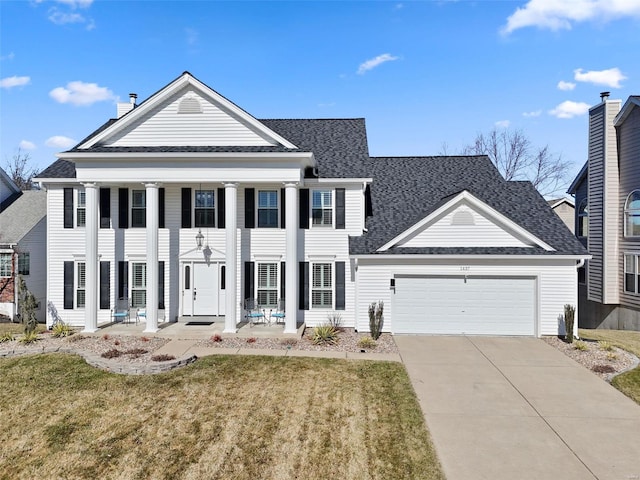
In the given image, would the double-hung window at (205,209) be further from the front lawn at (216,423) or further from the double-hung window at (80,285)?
the front lawn at (216,423)

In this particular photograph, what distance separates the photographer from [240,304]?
15.1 m

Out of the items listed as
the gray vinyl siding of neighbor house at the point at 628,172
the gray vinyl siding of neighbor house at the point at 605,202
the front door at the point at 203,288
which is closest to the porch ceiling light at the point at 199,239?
the front door at the point at 203,288

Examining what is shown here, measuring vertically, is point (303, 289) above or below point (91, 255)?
below

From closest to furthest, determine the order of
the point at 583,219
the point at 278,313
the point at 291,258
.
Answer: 1. the point at 291,258
2. the point at 278,313
3. the point at 583,219

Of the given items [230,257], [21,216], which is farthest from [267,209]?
[21,216]

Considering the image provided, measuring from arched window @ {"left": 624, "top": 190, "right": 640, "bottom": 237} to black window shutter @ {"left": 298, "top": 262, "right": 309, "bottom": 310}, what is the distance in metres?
15.0

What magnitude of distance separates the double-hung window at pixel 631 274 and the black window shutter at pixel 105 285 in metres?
22.6

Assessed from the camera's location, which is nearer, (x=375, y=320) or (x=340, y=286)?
(x=375, y=320)

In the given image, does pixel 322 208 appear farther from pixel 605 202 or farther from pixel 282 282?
pixel 605 202

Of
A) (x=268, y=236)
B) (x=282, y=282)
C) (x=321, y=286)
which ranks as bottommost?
(x=321, y=286)

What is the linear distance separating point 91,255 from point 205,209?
4268 mm

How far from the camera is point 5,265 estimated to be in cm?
1906

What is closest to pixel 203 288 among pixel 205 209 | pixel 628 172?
pixel 205 209

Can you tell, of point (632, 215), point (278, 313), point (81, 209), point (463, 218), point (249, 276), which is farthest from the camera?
point (632, 215)
